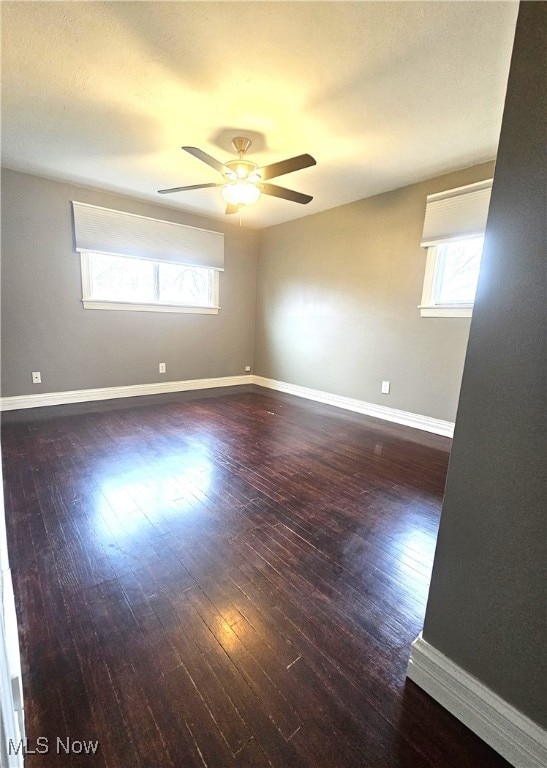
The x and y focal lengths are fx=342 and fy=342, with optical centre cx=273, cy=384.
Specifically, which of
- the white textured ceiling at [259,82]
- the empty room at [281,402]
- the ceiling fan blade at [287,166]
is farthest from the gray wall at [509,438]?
the ceiling fan blade at [287,166]

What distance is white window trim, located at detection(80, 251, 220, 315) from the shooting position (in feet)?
13.2

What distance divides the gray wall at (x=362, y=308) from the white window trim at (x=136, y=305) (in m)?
0.79

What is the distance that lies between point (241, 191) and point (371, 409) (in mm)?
2772

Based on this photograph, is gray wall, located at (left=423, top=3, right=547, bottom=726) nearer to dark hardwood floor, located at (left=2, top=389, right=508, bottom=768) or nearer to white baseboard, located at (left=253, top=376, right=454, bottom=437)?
dark hardwood floor, located at (left=2, top=389, right=508, bottom=768)

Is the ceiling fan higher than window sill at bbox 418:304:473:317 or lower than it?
higher

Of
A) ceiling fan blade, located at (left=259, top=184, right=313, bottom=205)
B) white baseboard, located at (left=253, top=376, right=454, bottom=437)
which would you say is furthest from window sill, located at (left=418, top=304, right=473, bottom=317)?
ceiling fan blade, located at (left=259, top=184, right=313, bottom=205)

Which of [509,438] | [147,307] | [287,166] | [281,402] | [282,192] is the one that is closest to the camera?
[509,438]

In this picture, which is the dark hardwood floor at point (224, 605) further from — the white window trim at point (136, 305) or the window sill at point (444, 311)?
the white window trim at point (136, 305)

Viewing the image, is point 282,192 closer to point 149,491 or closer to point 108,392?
point 149,491

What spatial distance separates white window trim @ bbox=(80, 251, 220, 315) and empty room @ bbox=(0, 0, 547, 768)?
0.14 ft

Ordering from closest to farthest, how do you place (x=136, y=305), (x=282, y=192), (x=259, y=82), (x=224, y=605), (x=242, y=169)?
(x=224, y=605) < (x=259, y=82) < (x=242, y=169) < (x=282, y=192) < (x=136, y=305)

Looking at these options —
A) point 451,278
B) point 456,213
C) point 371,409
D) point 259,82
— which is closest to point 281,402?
point 371,409

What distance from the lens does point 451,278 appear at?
345 centimetres

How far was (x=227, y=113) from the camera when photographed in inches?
93.4
